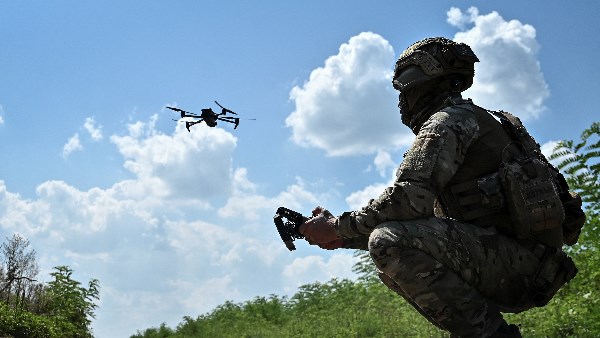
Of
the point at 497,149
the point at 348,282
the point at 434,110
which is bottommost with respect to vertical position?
the point at 497,149

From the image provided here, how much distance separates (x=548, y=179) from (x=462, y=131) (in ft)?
1.65

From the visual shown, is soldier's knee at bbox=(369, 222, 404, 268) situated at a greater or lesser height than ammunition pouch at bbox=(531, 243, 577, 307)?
greater

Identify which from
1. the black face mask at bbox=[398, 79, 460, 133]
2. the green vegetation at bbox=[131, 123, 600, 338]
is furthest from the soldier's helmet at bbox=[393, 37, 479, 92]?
the green vegetation at bbox=[131, 123, 600, 338]

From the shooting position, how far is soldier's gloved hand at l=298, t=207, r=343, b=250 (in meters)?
3.54

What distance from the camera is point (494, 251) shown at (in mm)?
3340

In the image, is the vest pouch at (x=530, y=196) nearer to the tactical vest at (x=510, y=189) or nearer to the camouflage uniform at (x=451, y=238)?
the tactical vest at (x=510, y=189)

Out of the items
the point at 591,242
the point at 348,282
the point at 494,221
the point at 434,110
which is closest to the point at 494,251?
the point at 494,221

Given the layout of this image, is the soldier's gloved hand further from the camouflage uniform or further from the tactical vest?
the tactical vest

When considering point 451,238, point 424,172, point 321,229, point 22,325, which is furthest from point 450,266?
point 22,325

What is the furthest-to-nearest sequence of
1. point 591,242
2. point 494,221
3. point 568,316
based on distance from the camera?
point 591,242 < point 568,316 < point 494,221

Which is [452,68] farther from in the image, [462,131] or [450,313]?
[450,313]

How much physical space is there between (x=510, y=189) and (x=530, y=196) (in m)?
0.10

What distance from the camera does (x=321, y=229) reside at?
3.57 m

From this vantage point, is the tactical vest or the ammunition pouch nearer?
the tactical vest
